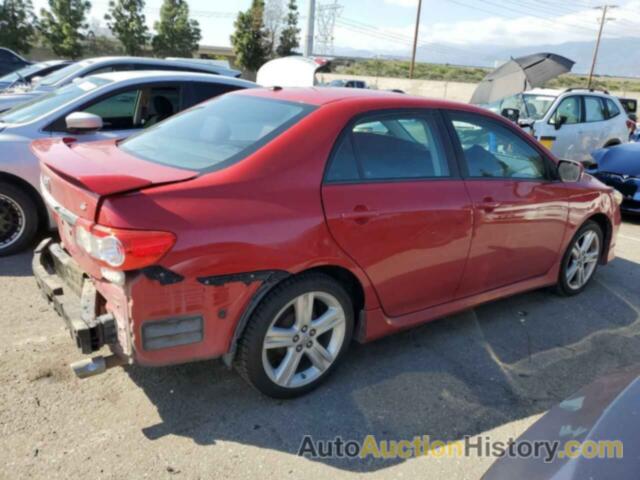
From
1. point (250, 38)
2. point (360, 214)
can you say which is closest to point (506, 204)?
point (360, 214)

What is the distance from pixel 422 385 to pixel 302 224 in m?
1.26

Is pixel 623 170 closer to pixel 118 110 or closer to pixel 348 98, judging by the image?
pixel 348 98

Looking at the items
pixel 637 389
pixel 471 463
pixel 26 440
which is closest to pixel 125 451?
pixel 26 440

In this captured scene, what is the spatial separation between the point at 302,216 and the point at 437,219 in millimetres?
965

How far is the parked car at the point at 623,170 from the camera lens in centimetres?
762

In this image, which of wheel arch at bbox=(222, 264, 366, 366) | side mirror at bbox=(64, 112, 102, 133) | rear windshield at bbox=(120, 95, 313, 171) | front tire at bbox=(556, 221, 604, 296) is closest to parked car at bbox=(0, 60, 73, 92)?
side mirror at bbox=(64, 112, 102, 133)

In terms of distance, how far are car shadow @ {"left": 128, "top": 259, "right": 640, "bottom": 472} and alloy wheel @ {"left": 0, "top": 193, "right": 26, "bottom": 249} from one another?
2.36 meters

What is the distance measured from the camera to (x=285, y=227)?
103 inches

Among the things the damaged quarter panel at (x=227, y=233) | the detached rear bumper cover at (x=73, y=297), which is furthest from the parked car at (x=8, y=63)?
the damaged quarter panel at (x=227, y=233)

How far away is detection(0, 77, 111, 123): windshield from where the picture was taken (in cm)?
505

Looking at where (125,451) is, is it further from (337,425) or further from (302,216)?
(302,216)

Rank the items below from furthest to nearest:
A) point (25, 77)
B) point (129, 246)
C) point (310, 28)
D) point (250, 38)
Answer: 1. point (250, 38)
2. point (310, 28)
3. point (25, 77)
4. point (129, 246)

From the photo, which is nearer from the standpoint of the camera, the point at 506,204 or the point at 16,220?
the point at 506,204

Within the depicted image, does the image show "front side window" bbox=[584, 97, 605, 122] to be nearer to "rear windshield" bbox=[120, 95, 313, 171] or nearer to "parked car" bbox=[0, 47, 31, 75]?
"rear windshield" bbox=[120, 95, 313, 171]
